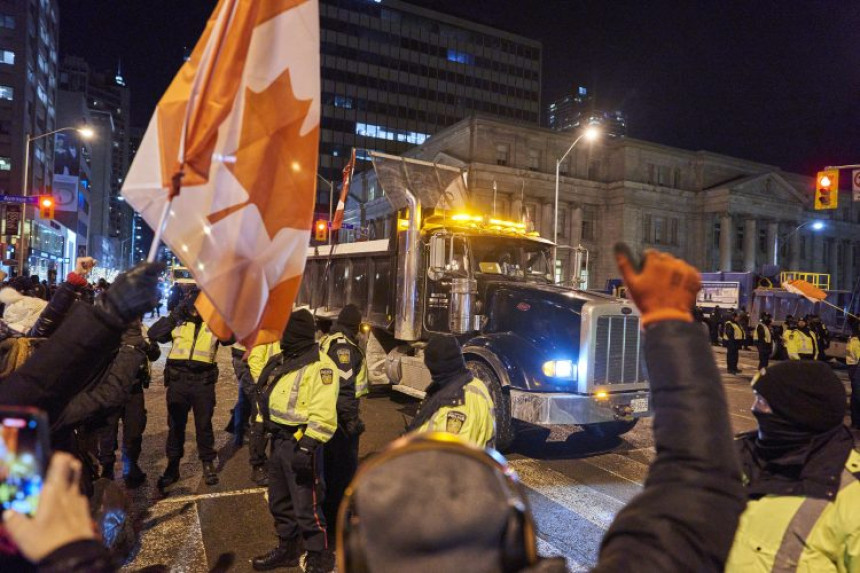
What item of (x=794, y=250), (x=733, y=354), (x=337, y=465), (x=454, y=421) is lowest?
(x=733, y=354)

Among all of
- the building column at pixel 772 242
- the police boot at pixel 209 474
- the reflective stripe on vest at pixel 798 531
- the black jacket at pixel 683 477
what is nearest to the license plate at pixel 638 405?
the police boot at pixel 209 474

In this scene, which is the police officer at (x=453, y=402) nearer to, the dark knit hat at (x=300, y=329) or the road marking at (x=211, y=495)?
the dark knit hat at (x=300, y=329)

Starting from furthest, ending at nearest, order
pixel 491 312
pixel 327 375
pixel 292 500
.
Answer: pixel 491 312 → pixel 327 375 → pixel 292 500

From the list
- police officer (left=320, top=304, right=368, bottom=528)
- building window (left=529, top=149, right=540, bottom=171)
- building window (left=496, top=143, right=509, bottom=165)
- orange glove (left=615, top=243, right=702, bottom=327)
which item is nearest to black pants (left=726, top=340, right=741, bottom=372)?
police officer (left=320, top=304, right=368, bottom=528)

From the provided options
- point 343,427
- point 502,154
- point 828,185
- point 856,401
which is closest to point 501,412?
point 343,427

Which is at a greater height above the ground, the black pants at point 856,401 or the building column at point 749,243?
the building column at point 749,243

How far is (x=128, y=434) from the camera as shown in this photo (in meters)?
5.91

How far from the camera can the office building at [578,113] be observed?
541ft

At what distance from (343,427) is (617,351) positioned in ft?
13.7

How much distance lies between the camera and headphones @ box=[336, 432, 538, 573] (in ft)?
3.42

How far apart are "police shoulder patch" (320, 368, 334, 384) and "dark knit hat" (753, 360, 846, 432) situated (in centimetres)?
308

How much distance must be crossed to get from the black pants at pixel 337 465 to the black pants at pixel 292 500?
0.63 metres

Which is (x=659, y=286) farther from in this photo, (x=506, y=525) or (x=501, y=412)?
(x=501, y=412)

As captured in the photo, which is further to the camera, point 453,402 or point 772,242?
point 772,242
